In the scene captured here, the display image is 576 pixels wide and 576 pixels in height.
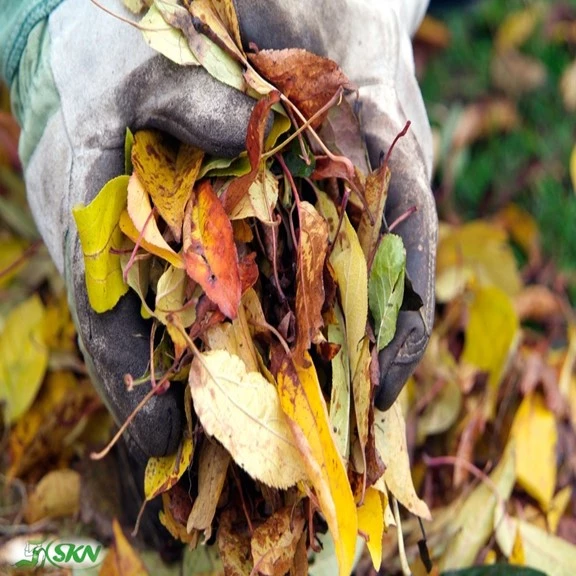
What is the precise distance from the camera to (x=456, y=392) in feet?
3.61

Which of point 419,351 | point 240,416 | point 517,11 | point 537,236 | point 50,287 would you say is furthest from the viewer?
point 517,11

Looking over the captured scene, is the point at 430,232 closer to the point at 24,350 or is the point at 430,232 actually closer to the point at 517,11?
the point at 24,350

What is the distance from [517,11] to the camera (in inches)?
72.4

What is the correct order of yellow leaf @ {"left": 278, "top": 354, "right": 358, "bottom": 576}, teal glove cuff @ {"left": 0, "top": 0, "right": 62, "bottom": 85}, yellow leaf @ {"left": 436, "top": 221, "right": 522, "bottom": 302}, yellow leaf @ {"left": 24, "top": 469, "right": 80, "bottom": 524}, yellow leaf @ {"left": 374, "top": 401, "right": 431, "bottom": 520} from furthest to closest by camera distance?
yellow leaf @ {"left": 436, "top": 221, "right": 522, "bottom": 302} → yellow leaf @ {"left": 24, "top": 469, "right": 80, "bottom": 524} → teal glove cuff @ {"left": 0, "top": 0, "right": 62, "bottom": 85} → yellow leaf @ {"left": 374, "top": 401, "right": 431, "bottom": 520} → yellow leaf @ {"left": 278, "top": 354, "right": 358, "bottom": 576}

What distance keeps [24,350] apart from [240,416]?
0.56 meters

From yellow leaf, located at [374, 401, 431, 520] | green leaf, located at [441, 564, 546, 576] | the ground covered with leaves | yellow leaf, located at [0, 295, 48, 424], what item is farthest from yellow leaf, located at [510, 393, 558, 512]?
yellow leaf, located at [0, 295, 48, 424]

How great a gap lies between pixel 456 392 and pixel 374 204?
45 cm

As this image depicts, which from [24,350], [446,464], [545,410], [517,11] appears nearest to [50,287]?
[24,350]

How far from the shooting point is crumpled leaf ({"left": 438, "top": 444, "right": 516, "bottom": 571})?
957 mm

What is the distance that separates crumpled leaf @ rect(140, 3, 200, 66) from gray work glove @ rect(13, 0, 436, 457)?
0.08 feet

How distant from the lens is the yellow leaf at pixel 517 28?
1.79 meters

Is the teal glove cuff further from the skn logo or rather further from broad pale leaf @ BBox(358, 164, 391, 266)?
the skn logo

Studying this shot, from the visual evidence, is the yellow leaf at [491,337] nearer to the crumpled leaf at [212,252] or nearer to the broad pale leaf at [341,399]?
the broad pale leaf at [341,399]

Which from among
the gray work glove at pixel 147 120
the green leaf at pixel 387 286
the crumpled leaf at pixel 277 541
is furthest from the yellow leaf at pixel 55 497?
the green leaf at pixel 387 286
